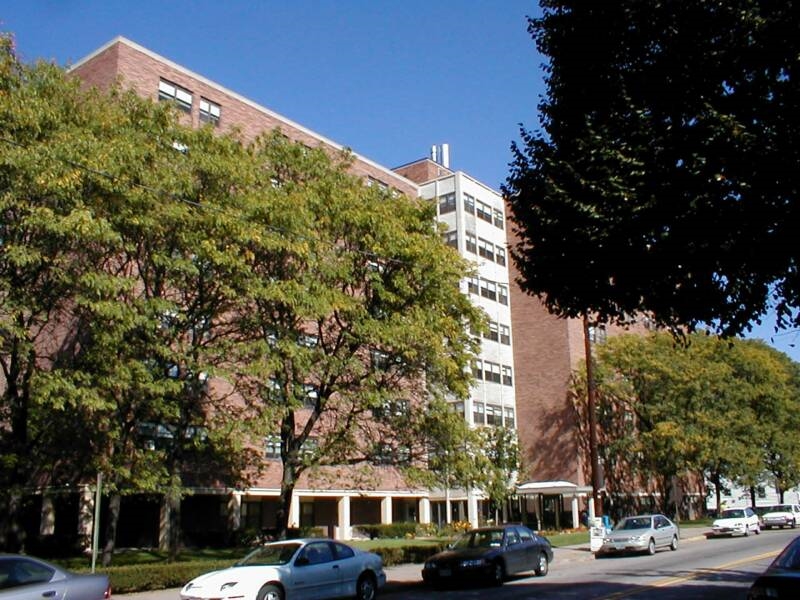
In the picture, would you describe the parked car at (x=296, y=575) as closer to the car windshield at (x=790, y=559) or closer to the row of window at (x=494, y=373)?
the car windshield at (x=790, y=559)

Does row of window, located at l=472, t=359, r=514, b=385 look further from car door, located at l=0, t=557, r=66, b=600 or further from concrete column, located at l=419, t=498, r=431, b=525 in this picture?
car door, located at l=0, t=557, r=66, b=600

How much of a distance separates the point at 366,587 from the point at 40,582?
6882 millimetres

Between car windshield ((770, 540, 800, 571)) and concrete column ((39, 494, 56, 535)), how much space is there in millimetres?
26955

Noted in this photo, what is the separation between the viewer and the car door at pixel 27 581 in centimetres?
1080

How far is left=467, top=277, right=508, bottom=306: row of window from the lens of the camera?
→ 4989 cm

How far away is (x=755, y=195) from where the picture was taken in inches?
387

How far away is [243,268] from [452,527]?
26.2 metres

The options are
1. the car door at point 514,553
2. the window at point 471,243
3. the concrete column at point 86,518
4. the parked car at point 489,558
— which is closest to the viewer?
the parked car at point 489,558

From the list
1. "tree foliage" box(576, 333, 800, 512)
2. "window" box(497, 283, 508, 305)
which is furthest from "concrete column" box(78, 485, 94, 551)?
"tree foliage" box(576, 333, 800, 512)

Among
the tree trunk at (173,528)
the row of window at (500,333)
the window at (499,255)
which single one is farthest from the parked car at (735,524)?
the tree trunk at (173,528)

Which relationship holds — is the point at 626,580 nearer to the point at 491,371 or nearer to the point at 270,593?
the point at 270,593

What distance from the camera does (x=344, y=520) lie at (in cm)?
4047

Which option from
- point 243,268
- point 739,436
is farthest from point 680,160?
point 739,436

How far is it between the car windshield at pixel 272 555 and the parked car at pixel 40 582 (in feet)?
11.9
